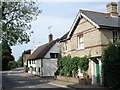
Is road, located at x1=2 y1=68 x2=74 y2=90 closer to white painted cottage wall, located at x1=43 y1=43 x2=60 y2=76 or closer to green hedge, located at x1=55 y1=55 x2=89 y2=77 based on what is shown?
green hedge, located at x1=55 y1=55 x2=89 y2=77

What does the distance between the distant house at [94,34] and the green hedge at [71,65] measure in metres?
0.61

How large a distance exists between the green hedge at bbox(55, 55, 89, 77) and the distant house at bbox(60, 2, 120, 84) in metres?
0.61

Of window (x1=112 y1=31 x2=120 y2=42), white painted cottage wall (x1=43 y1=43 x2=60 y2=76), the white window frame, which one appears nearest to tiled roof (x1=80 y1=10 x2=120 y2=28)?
window (x1=112 y1=31 x2=120 y2=42)

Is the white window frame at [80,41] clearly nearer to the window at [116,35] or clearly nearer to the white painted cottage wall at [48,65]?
the window at [116,35]

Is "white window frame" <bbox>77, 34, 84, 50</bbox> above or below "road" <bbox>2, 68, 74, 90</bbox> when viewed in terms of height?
above

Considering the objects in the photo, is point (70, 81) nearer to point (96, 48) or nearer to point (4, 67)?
point (96, 48)

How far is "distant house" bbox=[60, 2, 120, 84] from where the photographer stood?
22422 mm

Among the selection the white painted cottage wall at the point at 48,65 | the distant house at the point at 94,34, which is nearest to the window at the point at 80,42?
the distant house at the point at 94,34

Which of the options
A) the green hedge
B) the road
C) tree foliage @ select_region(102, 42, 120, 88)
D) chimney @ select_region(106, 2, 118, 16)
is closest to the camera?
tree foliage @ select_region(102, 42, 120, 88)

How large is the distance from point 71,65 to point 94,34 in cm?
588

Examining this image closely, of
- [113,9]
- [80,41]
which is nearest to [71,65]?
[80,41]

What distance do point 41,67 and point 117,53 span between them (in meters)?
23.2

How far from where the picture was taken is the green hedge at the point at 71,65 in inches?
966

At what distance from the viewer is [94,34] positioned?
23281 mm
